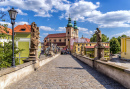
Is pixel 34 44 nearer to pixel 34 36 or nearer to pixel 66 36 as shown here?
pixel 34 36

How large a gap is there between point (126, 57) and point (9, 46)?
1356 inches

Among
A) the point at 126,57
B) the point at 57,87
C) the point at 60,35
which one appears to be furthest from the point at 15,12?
the point at 60,35

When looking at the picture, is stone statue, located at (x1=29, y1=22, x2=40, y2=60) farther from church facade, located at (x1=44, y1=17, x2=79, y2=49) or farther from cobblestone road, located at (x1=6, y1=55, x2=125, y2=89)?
church facade, located at (x1=44, y1=17, x2=79, y2=49)

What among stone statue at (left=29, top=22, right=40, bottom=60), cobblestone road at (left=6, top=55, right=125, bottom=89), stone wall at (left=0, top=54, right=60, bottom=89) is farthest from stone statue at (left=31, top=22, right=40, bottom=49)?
cobblestone road at (left=6, top=55, right=125, bottom=89)

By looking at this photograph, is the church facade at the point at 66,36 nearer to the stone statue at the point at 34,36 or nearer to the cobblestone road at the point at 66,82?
the stone statue at the point at 34,36

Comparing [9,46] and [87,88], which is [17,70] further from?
[9,46]

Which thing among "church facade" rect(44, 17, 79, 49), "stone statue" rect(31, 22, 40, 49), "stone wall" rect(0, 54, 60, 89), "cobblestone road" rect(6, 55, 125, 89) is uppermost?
"church facade" rect(44, 17, 79, 49)

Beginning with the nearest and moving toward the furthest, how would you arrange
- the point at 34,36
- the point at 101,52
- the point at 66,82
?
the point at 66,82 < the point at 34,36 < the point at 101,52

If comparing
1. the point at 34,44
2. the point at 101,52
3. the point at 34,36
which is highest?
the point at 34,36

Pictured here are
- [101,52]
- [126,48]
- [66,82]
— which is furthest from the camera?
[126,48]

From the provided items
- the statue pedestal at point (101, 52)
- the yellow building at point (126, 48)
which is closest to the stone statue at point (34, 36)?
the statue pedestal at point (101, 52)

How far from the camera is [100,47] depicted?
9.01 metres

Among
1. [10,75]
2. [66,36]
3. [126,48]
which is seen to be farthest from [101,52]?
[66,36]

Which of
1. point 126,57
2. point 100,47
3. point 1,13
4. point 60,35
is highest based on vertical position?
point 60,35
